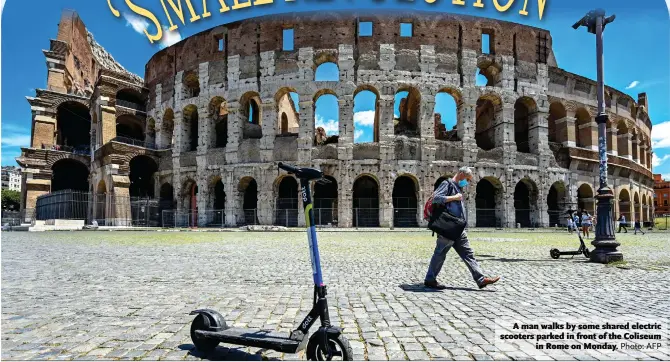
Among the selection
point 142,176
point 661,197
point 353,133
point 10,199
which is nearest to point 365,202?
point 353,133

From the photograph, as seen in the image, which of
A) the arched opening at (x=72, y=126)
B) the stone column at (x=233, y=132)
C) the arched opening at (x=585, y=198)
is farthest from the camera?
the arched opening at (x=72, y=126)

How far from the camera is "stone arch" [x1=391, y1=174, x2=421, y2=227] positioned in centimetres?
2428

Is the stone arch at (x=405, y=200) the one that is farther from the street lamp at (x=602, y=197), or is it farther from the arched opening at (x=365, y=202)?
the street lamp at (x=602, y=197)

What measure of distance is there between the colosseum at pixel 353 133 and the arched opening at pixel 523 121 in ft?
0.32

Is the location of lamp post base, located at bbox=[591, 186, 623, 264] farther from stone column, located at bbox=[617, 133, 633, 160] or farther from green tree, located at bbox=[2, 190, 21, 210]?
green tree, located at bbox=[2, 190, 21, 210]

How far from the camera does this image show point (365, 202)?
990 inches

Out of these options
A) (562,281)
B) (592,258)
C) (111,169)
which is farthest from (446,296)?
(111,169)

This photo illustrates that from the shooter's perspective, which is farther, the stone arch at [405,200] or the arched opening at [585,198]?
the arched opening at [585,198]

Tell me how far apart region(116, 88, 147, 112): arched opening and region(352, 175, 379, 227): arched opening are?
19.3 m

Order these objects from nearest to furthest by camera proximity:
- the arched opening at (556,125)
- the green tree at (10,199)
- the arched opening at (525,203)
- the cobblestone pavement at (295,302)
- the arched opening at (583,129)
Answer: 1. the cobblestone pavement at (295,302)
2. the arched opening at (525,203)
3. the arched opening at (556,125)
4. the arched opening at (583,129)
5. the green tree at (10,199)

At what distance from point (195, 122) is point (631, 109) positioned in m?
34.3

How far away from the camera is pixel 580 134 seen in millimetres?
28953

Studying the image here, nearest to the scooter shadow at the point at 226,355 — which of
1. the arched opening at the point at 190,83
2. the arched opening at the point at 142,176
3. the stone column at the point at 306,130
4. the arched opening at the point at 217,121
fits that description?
the stone column at the point at 306,130

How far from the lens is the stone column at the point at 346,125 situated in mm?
24109
